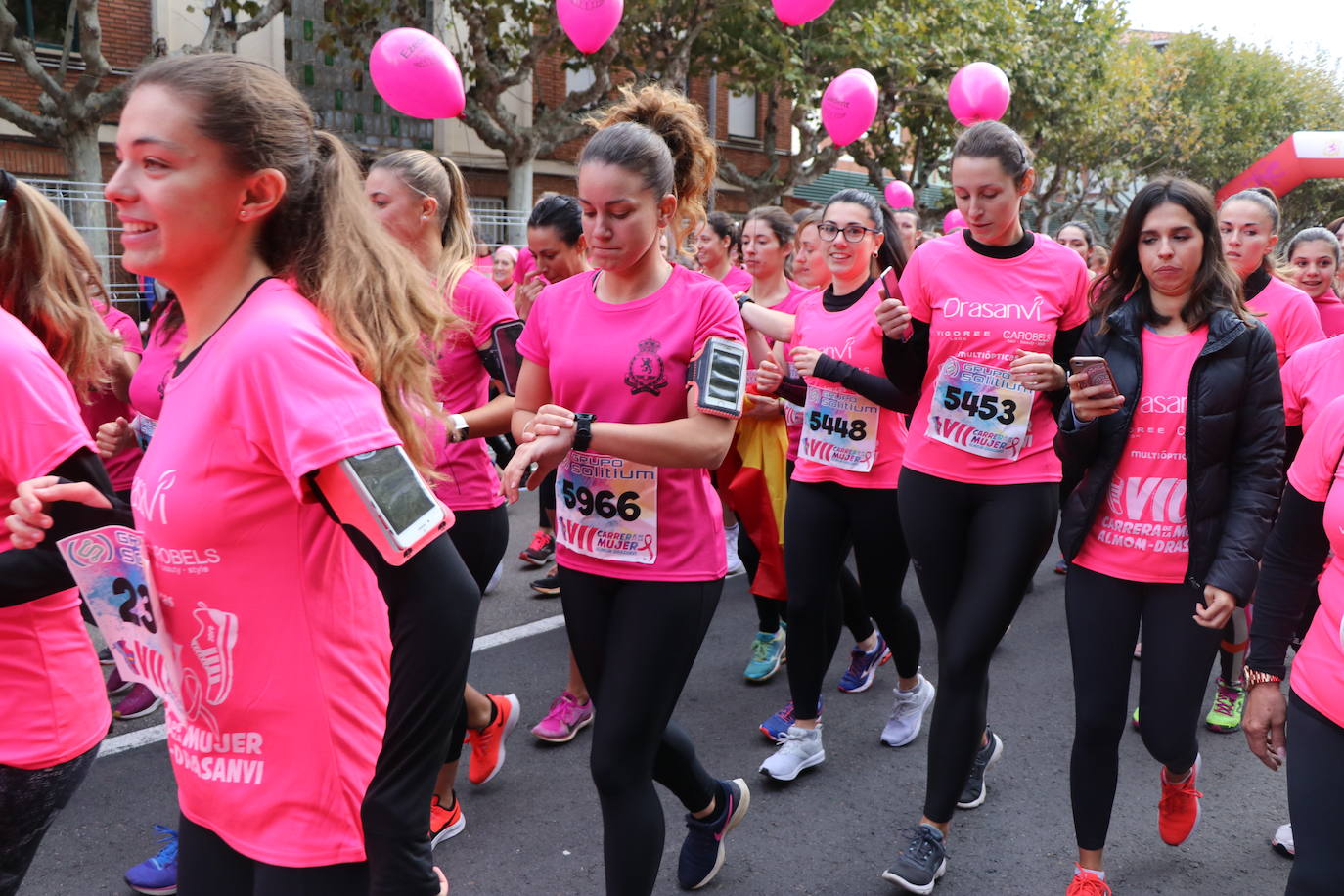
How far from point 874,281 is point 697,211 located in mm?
1412

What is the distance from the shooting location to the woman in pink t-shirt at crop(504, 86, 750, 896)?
271cm

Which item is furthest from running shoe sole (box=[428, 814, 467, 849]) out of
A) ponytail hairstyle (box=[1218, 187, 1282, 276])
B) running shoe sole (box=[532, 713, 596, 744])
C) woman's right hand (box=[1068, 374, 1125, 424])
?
ponytail hairstyle (box=[1218, 187, 1282, 276])

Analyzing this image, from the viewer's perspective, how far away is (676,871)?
3379 millimetres

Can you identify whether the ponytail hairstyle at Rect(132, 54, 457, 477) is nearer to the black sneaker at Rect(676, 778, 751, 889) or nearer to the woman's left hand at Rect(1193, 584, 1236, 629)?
the black sneaker at Rect(676, 778, 751, 889)

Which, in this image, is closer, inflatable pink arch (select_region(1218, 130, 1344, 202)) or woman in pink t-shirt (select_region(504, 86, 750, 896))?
woman in pink t-shirt (select_region(504, 86, 750, 896))

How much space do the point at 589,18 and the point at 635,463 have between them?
26.4 feet

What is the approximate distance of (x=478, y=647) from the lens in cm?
544

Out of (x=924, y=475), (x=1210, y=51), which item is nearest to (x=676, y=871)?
(x=924, y=475)

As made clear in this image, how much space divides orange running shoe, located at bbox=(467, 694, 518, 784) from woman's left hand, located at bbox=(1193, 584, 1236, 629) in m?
2.31

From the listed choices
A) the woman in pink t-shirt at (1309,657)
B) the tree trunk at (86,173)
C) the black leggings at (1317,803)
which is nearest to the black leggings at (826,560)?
the woman in pink t-shirt at (1309,657)

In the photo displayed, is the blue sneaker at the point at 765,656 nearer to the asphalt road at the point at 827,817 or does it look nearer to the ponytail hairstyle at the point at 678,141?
the asphalt road at the point at 827,817

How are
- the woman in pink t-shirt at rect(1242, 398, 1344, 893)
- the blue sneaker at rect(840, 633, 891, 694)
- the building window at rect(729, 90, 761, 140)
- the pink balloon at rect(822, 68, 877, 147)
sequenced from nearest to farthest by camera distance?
the woman in pink t-shirt at rect(1242, 398, 1344, 893), the blue sneaker at rect(840, 633, 891, 694), the pink balloon at rect(822, 68, 877, 147), the building window at rect(729, 90, 761, 140)

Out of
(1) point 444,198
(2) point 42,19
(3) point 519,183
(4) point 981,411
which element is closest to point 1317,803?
(4) point 981,411

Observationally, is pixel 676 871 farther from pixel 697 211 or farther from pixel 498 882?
pixel 697 211
